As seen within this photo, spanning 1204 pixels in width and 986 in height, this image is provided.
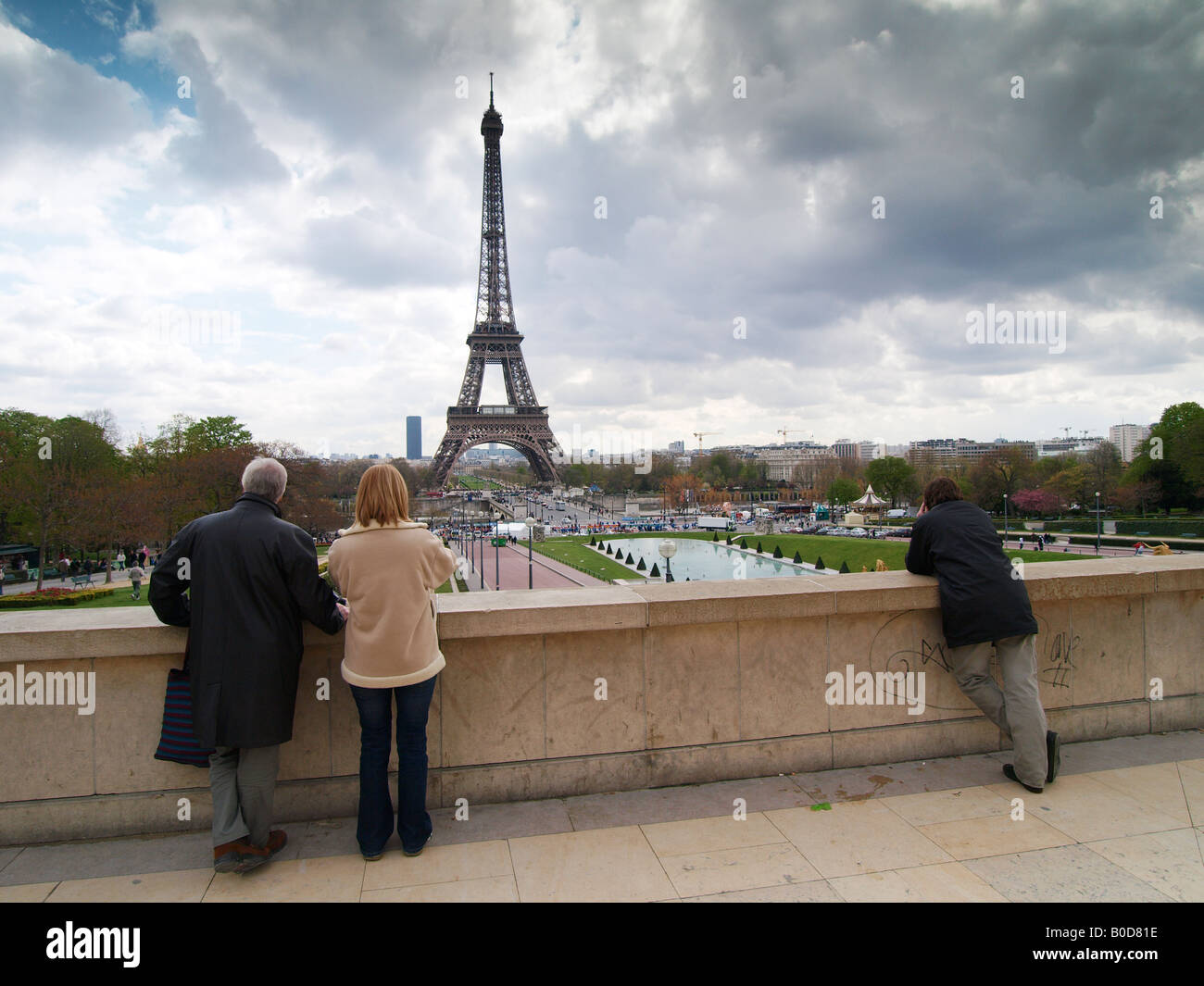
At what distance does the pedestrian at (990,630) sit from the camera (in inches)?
174

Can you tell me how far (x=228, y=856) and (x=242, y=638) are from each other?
1.09 metres

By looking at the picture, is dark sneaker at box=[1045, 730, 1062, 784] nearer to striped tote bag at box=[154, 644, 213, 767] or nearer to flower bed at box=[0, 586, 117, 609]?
striped tote bag at box=[154, 644, 213, 767]

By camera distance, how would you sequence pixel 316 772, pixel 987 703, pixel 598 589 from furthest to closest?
pixel 598 589
pixel 987 703
pixel 316 772

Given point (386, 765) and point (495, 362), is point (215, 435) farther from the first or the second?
point (386, 765)

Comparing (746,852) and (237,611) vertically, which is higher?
(237,611)

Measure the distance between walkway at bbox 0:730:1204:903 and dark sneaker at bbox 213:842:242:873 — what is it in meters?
0.07

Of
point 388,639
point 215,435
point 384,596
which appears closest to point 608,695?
point 388,639

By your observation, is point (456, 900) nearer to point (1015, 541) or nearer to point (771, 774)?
point (771, 774)

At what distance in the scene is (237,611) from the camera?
354 centimetres

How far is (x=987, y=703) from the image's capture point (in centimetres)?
459

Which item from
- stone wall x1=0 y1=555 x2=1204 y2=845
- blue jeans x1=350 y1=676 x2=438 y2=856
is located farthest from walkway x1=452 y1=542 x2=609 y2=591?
blue jeans x1=350 y1=676 x2=438 y2=856
